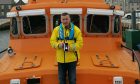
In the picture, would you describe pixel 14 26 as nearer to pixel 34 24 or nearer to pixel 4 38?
pixel 34 24

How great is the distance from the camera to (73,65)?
7.07 meters

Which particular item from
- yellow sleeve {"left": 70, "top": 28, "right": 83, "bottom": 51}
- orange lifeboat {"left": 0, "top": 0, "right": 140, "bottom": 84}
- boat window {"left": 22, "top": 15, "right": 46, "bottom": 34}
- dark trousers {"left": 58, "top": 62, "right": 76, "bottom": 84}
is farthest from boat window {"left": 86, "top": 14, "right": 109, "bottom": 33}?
dark trousers {"left": 58, "top": 62, "right": 76, "bottom": 84}

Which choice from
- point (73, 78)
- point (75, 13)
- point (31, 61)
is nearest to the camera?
point (73, 78)

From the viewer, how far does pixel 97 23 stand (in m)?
8.53

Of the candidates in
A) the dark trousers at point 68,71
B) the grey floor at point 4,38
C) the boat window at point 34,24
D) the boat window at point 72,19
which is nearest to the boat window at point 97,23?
the boat window at point 72,19

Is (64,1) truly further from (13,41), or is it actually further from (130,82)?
(130,82)

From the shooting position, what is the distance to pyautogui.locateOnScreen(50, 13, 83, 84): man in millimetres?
7008

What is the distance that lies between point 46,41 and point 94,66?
1566 millimetres

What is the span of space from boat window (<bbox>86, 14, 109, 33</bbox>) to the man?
1.37 meters

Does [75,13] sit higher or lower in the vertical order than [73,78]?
higher

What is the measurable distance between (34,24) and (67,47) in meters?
1.72

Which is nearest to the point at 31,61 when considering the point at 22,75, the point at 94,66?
the point at 22,75

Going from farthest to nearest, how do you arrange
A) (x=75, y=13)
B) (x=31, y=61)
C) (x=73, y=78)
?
(x=75, y=13), (x=31, y=61), (x=73, y=78)

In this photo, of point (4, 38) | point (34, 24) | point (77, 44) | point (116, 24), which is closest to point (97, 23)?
point (116, 24)
